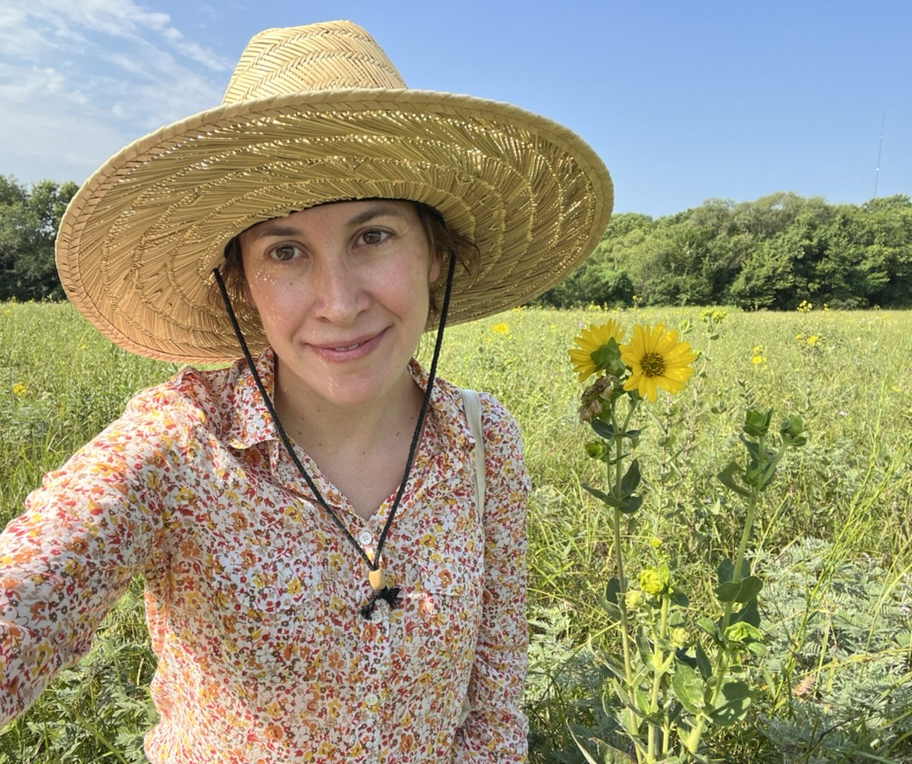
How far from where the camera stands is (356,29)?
1018 millimetres

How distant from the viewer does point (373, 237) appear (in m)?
0.99

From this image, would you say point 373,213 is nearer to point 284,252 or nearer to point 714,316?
point 284,252

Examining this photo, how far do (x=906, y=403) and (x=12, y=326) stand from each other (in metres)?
6.72

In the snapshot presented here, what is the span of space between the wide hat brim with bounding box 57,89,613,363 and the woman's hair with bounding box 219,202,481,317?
0.06 ft

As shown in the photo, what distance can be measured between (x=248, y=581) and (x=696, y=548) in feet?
5.66

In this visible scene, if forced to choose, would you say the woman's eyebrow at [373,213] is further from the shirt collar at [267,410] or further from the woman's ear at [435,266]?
the shirt collar at [267,410]

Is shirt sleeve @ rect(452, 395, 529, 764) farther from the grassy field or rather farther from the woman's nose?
the woman's nose

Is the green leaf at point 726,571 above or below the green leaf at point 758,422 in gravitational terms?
below

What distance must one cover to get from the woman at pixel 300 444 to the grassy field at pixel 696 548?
0.43 m

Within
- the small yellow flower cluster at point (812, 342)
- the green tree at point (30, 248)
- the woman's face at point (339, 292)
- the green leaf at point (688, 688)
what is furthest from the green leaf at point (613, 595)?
the green tree at point (30, 248)

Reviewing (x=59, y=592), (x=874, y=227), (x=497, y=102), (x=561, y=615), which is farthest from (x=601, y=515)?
(x=874, y=227)

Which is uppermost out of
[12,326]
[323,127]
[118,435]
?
[323,127]

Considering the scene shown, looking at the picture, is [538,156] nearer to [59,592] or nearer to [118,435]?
[118,435]

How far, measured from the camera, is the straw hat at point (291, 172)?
0.85 m
